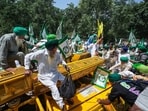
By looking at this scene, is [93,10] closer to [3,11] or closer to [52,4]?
[52,4]

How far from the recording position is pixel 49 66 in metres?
5.61

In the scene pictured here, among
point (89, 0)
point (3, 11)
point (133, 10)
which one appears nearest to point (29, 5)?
point (89, 0)

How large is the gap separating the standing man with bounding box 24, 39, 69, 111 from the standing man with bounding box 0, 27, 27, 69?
0.54m

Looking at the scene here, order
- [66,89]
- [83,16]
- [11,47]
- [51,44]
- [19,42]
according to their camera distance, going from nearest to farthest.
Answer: [51,44]
[66,89]
[11,47]
[19,42]
[83,16]

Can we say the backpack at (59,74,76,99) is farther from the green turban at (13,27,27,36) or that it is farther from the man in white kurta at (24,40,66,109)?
the green turban at (13,27,27,36)

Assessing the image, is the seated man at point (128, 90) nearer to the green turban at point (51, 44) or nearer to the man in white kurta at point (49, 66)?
the man in white kurta at point (49, 66)

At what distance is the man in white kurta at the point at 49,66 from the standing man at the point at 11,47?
21.5 inches

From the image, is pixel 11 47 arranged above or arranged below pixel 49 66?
above

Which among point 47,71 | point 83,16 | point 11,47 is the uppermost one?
point 83,16

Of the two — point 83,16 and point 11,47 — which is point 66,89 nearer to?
point 11,47

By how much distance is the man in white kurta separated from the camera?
17.4 ft

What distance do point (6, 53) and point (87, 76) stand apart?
2.51 metres

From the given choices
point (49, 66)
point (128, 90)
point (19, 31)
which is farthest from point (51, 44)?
point (128, 90)

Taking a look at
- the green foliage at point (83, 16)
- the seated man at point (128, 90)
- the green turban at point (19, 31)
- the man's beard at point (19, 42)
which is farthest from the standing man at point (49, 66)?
the green foliage at point (83, 16)
